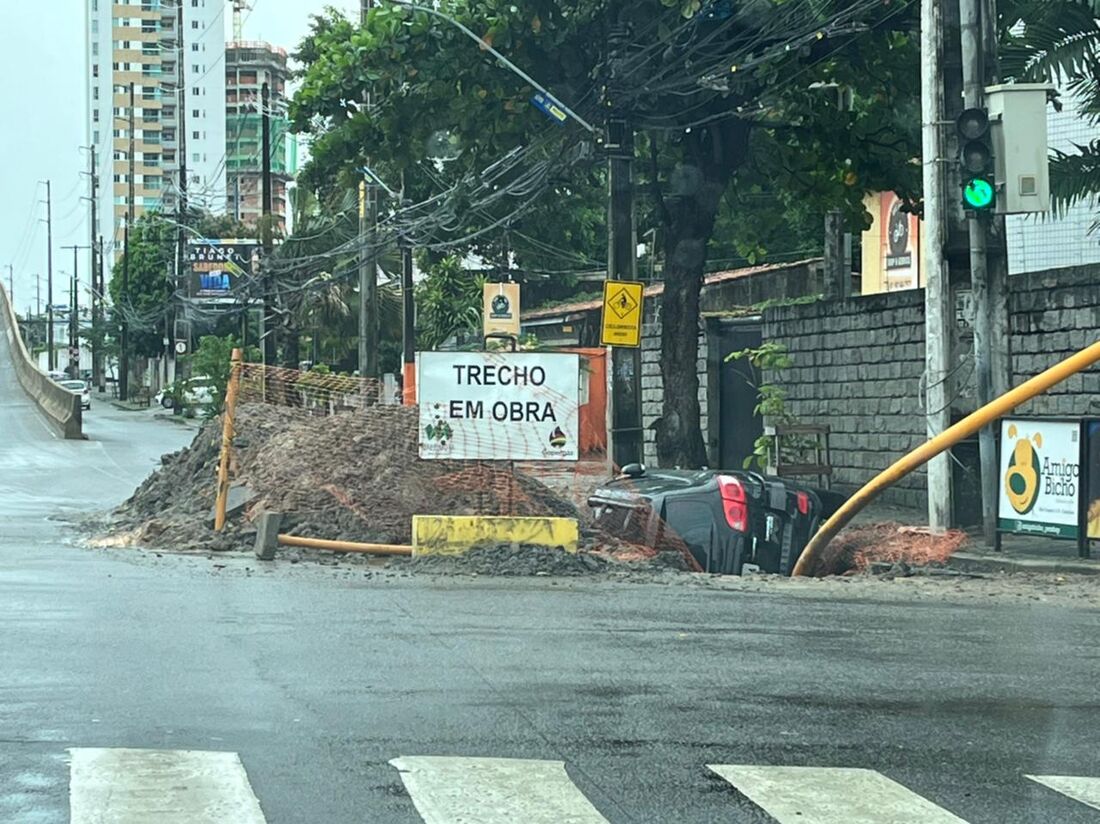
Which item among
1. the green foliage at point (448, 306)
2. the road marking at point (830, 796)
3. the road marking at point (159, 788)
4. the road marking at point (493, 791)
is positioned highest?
the green foliage at point (448, 306)

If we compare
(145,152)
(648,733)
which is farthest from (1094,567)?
(145,152)

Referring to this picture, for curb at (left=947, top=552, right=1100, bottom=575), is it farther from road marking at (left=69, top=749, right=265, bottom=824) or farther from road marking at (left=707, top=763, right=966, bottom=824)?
road marking at (left=69, top=749, right=265, bottom=824)

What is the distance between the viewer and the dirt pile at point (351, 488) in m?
15.9

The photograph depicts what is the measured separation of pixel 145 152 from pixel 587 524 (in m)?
142

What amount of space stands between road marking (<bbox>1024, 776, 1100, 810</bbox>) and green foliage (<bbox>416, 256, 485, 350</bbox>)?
4192cm

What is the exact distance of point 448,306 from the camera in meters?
49.2

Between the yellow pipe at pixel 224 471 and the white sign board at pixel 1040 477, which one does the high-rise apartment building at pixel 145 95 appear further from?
the white sign board at pixel 1040 477

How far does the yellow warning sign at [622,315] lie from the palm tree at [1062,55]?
17.7ft

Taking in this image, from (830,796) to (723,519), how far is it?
940cm

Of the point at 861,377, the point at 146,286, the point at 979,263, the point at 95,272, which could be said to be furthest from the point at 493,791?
the point at 95,272

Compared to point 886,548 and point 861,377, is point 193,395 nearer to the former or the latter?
point 861,377

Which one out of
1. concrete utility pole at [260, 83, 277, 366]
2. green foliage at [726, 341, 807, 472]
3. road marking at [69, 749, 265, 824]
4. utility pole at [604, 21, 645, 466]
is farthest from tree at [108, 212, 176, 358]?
road marking at [69, 749, 265, 824]

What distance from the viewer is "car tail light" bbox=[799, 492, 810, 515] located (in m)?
16.0

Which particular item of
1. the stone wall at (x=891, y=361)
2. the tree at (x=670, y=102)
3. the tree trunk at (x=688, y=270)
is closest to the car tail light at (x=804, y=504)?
the stone wall at (x=891, y=361)
